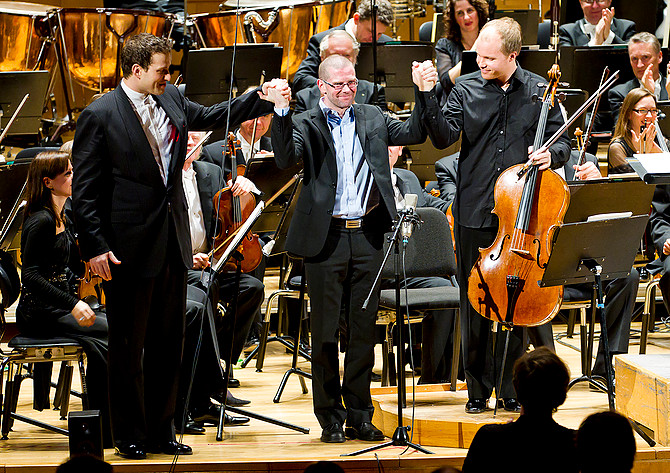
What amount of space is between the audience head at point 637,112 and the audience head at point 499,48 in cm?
162

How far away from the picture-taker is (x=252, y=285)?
457cm

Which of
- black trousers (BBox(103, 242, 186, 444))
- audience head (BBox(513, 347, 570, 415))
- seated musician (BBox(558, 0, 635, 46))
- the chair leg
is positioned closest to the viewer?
audience head (BBox(513, 347, 570, 415))

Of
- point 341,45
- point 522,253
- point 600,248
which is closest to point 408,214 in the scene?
point 522,253

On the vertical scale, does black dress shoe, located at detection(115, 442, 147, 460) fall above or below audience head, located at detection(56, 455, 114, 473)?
below

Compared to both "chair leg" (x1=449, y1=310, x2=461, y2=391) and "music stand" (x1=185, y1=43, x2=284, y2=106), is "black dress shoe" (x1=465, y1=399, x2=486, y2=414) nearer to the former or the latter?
"chair leg" (x1=449, y1=310, x2=461, y2=391)

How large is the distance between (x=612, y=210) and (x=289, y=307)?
220cm

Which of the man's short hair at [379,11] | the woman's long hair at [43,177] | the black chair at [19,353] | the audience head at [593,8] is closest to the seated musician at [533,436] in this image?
the black chair at [19,353]

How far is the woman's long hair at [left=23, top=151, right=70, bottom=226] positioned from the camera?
3732mm

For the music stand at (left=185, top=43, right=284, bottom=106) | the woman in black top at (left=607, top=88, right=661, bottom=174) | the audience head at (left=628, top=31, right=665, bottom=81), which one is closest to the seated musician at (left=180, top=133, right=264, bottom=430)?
the music stand at (left=185, top=43, right=284, bottom=106)

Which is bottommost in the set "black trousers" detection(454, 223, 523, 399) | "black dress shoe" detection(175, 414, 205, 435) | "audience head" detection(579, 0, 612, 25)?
"black dress shoe" detection(175, 414, 205, 435)

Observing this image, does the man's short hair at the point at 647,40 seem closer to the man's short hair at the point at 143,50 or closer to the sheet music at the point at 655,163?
the sheet music at the point at 655,163

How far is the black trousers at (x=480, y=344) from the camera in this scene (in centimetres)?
366

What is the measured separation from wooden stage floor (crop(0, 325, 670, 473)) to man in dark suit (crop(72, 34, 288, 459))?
0.17 metres

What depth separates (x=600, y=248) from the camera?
3.51 m
